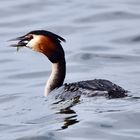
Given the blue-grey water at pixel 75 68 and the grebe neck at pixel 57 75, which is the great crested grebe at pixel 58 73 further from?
the blue-grey water at pixel 75 68

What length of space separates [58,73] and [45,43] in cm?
53

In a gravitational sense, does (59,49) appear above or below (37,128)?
above

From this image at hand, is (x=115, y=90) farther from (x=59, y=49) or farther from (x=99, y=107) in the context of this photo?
(x=59, y=49)

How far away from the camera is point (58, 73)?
42.7ft

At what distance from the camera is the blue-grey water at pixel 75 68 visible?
1078 centimetres

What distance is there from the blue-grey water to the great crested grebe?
0.18 meters

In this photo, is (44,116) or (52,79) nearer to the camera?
(44,116)

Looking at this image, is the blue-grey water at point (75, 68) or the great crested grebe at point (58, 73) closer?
the blue-grey water at point (75, 68)

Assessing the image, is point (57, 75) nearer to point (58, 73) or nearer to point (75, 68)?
point (58, 73)

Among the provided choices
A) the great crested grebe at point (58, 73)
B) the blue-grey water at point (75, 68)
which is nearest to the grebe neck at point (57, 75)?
the great crested grebe at point (58, 73)

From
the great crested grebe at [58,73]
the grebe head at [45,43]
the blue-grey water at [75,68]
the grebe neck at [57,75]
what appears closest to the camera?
the blue-grey water at [75,68]

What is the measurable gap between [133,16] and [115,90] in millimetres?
7451

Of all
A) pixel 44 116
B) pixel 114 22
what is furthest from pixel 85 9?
pixel 44 116

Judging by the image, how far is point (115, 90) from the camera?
38.8 ft
